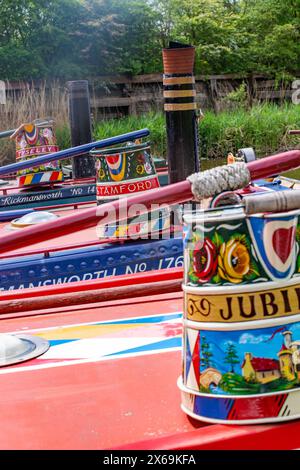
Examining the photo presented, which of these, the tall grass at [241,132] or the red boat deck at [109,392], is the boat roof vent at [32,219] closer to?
the red boat deck at [109,392]

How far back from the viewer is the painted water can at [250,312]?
1.48m

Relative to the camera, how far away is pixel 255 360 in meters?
1.48

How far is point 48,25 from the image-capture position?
16969 millimetres

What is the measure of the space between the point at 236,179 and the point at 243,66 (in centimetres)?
1702

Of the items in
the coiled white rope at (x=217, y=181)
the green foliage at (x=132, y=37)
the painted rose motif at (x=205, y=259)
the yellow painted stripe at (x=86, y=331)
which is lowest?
the yellow painted stripe at (x=86, y=331)

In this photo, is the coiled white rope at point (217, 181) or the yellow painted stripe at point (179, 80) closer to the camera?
the coiled white rope at point (217, 181)

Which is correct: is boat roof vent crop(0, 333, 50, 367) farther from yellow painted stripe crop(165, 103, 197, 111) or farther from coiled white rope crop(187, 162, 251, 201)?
yellow painted stripe crop(165, 103, 197, 111)

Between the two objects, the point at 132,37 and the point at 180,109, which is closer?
the point at 180,109

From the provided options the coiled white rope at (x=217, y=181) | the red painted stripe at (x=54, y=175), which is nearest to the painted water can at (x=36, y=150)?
the red painted stripe at (x=54, y=175)

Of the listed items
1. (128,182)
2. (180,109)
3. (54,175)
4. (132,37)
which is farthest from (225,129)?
(128,182)

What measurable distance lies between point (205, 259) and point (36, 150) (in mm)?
5177

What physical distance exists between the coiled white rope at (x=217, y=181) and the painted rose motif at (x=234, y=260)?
17cm

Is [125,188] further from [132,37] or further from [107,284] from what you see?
[132,37]

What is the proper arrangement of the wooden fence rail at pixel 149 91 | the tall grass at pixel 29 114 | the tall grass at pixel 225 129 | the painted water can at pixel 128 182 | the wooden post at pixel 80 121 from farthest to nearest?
the wooden fence rail at pixel 149 91 → the tall grass at pixel 225 129 → the tall grass at pixel 29 114 → the wooden post at pixel 80 121 → the painted water can at pixel 128 182
